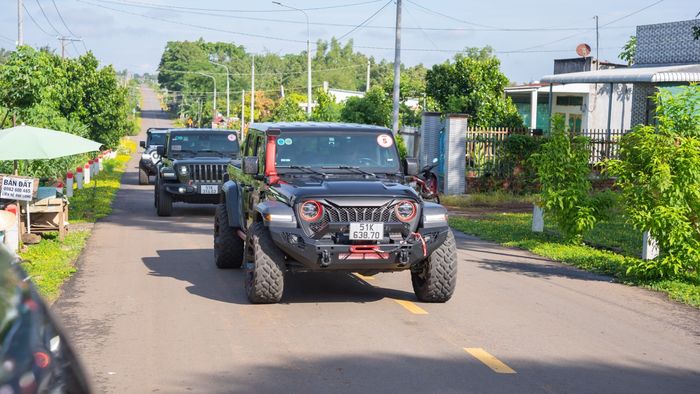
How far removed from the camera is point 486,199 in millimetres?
24297

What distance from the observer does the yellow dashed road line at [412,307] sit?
30.6 feet

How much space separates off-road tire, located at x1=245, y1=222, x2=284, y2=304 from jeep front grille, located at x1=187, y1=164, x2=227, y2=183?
34.4 feet

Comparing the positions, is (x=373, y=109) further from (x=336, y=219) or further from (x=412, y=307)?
(x=336, y=219)

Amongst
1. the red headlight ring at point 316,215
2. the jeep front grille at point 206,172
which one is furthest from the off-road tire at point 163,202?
the red headlight ring at point 316,215

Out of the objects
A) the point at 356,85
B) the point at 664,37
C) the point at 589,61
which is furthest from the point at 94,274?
the point at 356,85

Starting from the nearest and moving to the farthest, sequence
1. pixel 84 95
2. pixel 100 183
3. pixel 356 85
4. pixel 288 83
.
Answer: pixel 100 183, pixel 84 95, pixel 288 83, pixel 356 85

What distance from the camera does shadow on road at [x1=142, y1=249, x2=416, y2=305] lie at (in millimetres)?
10109

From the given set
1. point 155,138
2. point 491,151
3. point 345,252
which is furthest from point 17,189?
point 155,138

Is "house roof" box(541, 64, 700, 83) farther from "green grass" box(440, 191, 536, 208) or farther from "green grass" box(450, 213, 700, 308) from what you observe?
"green grass" box(450, 213, 700, 308)

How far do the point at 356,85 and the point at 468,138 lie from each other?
395 ft

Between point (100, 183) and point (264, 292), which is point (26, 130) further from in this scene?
point (100, 183)

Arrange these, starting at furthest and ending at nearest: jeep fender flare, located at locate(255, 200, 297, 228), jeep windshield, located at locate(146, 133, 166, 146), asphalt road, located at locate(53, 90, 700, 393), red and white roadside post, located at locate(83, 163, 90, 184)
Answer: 1. jeep windshield, located at locate(146, 133, 166, 146)
2. red and white roadside post, located at locate(83, 163, 90, 184)
3. jeep fender flare, located at locate(255, 200, 297, 228)
4. asphalt road, located at locate(53, 90, 700, 393)

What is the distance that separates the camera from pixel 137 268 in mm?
12391

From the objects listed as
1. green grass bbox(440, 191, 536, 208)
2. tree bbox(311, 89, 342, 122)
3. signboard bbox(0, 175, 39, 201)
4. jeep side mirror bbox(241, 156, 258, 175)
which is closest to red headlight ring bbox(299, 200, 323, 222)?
jeep side mirror bbox(241, 156, 258, 175)
